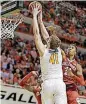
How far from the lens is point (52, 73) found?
554 cm

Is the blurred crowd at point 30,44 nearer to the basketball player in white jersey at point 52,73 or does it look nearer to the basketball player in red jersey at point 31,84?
the basketball player in red jersey at point 31,84

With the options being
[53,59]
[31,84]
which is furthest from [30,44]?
[53,59]

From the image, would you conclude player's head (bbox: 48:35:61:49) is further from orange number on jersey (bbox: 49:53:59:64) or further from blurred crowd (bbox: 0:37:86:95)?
blurred crowd (bbox: 0:37:86:95)

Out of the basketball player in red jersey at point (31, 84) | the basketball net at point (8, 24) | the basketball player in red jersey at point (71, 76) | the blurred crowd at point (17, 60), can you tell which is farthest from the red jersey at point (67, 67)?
the blurred crowd at point (17, 60)

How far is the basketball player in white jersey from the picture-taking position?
5.47 m

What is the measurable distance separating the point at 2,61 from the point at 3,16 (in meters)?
3.13

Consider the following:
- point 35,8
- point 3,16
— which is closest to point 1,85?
point 3,16

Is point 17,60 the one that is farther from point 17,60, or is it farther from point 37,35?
point 37,35

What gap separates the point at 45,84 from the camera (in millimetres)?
5535

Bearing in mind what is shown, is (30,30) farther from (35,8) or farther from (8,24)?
(35,8)

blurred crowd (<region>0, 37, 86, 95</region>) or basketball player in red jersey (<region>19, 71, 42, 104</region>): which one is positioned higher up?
basketball player in red jersey (<region>19, 71, 42, 104</region>)

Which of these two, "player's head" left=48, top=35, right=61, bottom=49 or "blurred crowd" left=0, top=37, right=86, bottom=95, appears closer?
"player's head" left=48, top=35, right=61, bottom=49

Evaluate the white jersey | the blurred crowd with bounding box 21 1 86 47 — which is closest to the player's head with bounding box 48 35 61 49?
the white jersey

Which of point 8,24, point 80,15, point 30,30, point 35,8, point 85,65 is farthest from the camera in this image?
point 80,15
